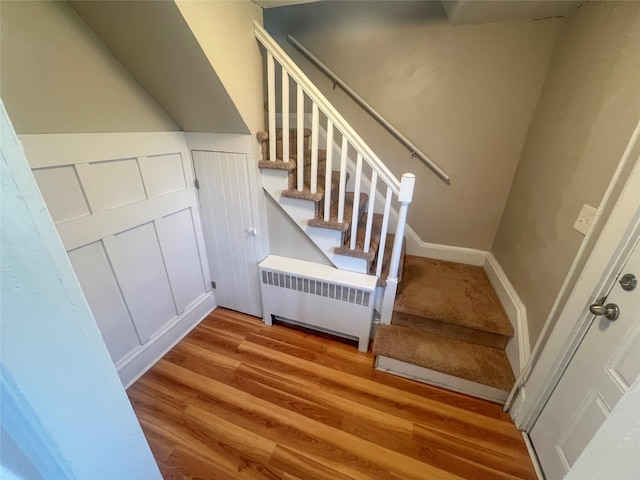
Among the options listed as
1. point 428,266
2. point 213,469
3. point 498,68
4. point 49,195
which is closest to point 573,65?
point 498,68

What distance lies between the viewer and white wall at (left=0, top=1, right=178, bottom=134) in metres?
0.88

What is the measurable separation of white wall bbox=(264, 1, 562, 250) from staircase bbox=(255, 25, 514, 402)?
1.99ft

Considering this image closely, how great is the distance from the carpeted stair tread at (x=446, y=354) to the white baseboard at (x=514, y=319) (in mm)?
76

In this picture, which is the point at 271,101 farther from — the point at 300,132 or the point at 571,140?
the point at 571,140

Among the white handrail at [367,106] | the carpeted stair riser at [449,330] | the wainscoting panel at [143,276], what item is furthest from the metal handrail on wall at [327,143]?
the wainscoting panel at [143,276]

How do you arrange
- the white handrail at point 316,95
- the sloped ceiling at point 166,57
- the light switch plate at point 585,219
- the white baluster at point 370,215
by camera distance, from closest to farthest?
the sloped ceiling at point 166,57
the light switch plate at point 585,219
the white handrail at point 316,95
the white baluster at point 370,215

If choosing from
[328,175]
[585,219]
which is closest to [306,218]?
[328,175]

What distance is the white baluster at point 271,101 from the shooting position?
139cm

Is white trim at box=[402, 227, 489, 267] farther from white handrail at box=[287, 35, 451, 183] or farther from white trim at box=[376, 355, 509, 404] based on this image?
white trim at box=[376, 355, 509, 404]

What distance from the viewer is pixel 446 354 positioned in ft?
5.23

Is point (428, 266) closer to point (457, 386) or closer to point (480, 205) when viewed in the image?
point (480, 205)

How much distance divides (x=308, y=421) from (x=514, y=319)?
1402 millimetres

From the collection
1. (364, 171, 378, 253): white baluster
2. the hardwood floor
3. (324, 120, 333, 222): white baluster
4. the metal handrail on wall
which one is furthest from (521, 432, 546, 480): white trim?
(324, 120, 333, 222): white baluster

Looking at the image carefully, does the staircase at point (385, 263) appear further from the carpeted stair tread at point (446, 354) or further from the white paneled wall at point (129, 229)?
the white paneled wall at point (129, 229)
